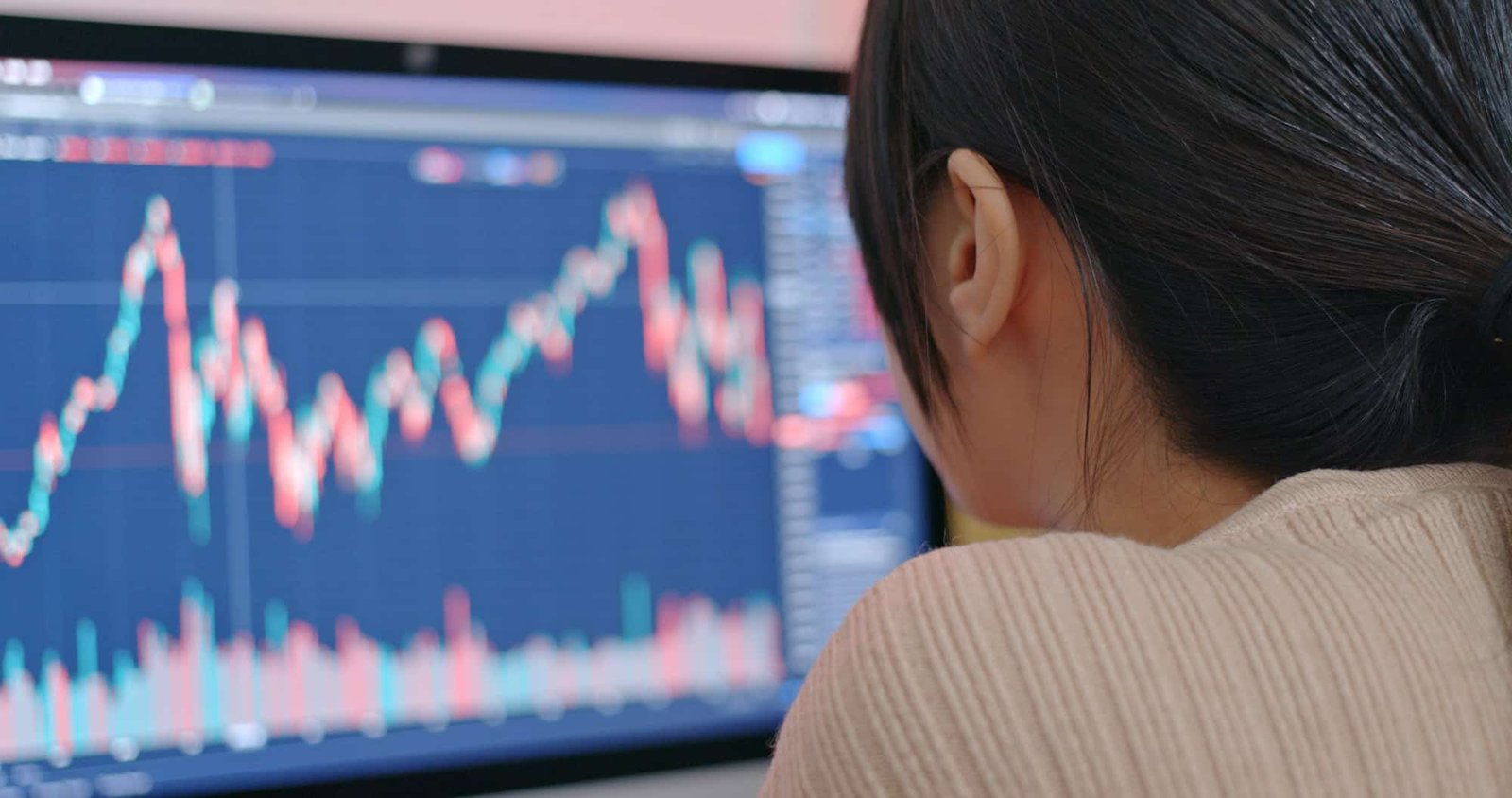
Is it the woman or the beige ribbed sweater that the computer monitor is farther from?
the beige ribbed sweater

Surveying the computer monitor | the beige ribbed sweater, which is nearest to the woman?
the beige ribbed sweater

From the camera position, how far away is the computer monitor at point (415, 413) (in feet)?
1.97

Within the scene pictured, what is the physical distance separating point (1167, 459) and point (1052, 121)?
13 centimetres

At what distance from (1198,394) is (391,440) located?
36 cm

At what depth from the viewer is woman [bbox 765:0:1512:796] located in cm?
39

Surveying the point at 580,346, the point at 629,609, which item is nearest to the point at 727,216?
the point at 580,346

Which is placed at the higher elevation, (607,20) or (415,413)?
(607,20)

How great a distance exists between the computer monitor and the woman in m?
0.16

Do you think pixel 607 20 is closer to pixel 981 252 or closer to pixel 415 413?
pixel 415 413

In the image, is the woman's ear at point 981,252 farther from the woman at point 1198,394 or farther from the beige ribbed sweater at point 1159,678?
the beige ribbed sweater at point 1159,678

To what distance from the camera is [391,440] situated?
2.17 feet

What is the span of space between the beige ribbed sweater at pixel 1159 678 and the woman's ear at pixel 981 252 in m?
0.14

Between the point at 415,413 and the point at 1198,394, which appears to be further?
the point at 415,413

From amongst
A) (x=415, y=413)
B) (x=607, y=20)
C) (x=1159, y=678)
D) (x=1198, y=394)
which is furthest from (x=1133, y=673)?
(x=607, y=20)
